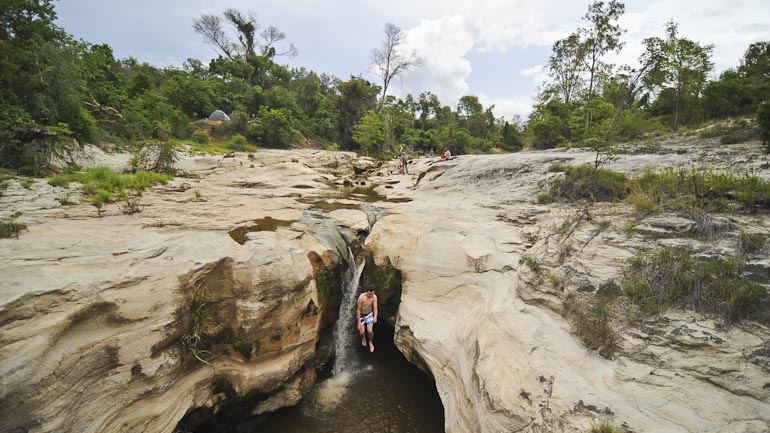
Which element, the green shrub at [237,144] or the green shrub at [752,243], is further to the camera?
the green shrub at [237,144]

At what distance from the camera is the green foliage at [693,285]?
11.0 ft

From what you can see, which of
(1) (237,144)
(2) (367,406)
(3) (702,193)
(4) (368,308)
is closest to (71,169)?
(4) (368,308)

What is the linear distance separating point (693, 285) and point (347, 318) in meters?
6.31

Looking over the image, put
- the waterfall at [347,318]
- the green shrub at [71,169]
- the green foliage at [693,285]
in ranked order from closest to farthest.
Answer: the green foliage at [693,285]
the waterfall at [347,318]
the green shrub at [71,169]

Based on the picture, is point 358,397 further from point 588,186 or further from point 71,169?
point 71,169

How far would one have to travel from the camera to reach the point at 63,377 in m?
3.16

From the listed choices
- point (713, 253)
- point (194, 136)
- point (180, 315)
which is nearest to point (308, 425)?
point (180, 315)

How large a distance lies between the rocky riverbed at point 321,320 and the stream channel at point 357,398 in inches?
14.2

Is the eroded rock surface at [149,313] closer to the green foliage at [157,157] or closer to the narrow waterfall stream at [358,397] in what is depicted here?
the narrow waterfall stream at [358,397]

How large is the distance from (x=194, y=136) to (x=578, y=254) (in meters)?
27.8

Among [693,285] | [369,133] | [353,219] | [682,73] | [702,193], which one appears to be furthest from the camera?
[369,133]

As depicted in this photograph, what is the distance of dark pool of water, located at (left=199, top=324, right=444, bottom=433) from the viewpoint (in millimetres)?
4996

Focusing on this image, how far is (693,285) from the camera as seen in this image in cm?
378

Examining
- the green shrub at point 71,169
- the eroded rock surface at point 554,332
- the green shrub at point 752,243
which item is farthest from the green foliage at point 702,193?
the green shrub at point 71,169
